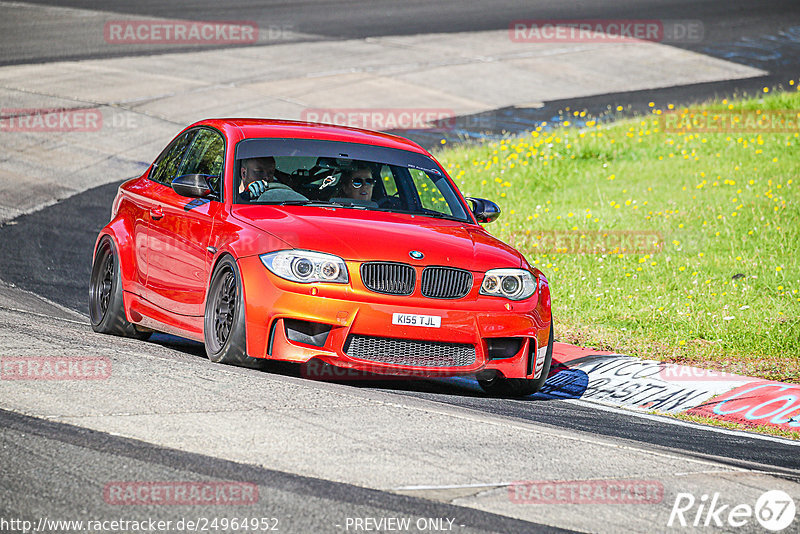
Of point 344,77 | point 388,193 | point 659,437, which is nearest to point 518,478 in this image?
point 659,437

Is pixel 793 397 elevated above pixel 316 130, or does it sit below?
below

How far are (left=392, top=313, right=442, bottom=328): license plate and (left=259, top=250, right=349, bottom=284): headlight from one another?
0.39 m

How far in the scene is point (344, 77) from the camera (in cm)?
2492

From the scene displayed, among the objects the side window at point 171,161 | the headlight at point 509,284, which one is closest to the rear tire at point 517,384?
the headlight at point 509,284

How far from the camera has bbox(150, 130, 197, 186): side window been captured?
941cm

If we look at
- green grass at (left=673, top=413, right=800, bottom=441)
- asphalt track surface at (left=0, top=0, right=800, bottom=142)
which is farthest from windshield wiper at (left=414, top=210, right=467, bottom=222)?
asphalt track surface at (left=0, top=0, right=800, bottom=142)

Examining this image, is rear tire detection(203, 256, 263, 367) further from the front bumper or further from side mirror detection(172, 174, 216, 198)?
side mirror detection(172, 174, 216, 198)

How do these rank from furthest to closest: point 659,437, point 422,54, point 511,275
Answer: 1. point 422,54
2. point 511,275
3. point 659,437

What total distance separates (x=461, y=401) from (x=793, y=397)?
265cm

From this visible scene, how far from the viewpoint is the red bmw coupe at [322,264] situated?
7.39 metres

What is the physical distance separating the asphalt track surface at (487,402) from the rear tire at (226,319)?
364 millimetres

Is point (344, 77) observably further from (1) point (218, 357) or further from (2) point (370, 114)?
(1) point (218, 357)

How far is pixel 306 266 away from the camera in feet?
24.2

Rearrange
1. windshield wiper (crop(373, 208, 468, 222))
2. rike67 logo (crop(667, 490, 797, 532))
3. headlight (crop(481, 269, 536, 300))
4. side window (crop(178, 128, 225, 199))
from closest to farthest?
rike67 logo (crop(667, 490, 797, 532)) < headlight (crop(481, 269, 536, 300)) < windshield wiper (crop(373, 208, 468, 222)) < side window (crop(178, 128, 225, 199))
